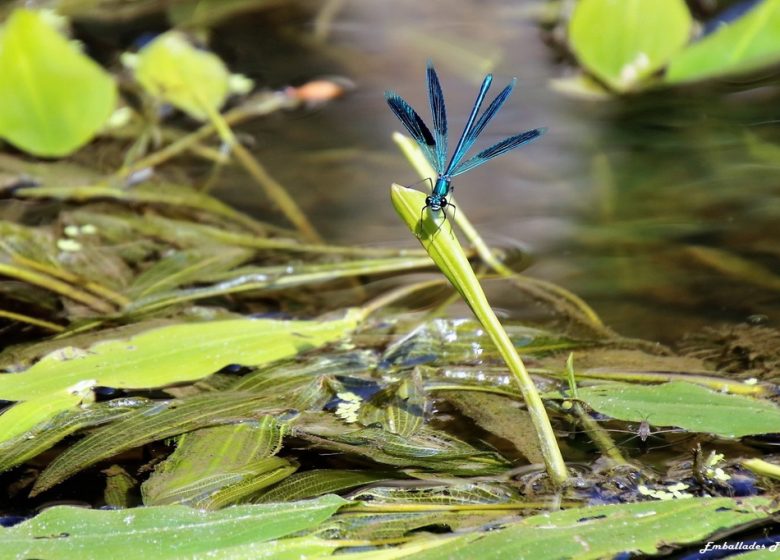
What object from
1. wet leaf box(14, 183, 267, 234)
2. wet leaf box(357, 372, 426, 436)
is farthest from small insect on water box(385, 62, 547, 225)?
wet leaf box(14, 183, 267, 234)

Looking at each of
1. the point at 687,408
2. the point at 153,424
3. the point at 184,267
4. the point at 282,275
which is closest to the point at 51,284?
the point at 184,267

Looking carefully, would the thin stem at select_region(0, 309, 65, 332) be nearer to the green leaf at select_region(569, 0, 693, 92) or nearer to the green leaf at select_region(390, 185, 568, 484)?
the green leaf at select_region(390, 185, 568, 484)

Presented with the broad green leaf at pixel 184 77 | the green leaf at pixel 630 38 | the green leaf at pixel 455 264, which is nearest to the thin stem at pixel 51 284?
the green leaf at pixel 455 264

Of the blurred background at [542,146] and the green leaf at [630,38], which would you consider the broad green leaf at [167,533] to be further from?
the green leaf at [630,38]

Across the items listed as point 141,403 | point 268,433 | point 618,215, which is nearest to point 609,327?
point 618,215

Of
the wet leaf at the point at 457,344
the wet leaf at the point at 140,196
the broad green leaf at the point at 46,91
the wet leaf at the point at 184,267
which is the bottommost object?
the wet leaf at the point at 457,344

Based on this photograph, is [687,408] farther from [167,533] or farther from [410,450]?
[167,533]
